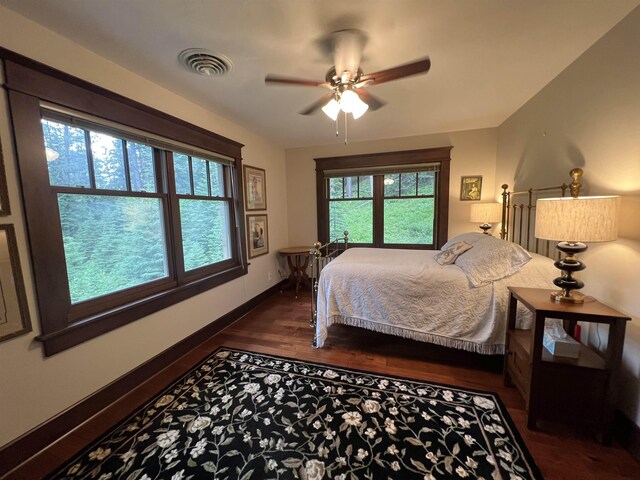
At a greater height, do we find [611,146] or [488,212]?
[611,146]

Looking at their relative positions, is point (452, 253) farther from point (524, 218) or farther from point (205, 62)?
point (205, 62)

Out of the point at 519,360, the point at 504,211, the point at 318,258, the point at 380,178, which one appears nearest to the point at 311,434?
the point at 519,360

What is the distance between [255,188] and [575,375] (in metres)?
3.62

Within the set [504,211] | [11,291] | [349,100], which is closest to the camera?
[11,291]

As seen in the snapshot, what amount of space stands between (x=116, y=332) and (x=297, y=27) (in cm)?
245

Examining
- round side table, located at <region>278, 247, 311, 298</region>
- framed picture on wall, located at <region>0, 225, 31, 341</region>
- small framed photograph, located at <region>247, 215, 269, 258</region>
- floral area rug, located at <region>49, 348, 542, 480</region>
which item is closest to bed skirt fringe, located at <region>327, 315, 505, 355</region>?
floral area rug, located at <region>49, 348, 542, 480</region>

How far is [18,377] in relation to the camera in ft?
4.56

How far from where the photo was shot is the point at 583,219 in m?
1.39

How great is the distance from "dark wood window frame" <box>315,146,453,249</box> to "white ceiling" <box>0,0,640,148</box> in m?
1.30

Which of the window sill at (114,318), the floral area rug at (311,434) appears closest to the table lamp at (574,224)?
the floral area rug at (311,434)

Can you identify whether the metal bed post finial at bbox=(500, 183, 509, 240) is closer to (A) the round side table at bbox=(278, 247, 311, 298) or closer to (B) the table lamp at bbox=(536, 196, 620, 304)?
(B) the table lamp at bbox=(536, 196, 620, 304)

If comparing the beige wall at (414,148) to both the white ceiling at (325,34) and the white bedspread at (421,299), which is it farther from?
the white bedspread at (421,299)

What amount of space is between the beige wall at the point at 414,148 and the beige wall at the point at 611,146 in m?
1.33

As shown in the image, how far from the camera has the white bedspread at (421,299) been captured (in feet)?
6.59
